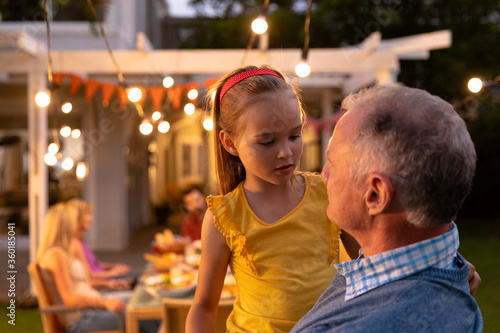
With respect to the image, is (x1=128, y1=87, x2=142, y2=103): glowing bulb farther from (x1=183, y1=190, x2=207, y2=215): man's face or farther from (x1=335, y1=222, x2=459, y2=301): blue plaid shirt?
(x1=335, y1=222, x2=459, y2=301): blue plaid shirt

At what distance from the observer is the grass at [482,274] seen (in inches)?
201

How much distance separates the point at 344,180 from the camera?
95cm

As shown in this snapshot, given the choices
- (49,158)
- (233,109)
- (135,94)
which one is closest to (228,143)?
(233,109)

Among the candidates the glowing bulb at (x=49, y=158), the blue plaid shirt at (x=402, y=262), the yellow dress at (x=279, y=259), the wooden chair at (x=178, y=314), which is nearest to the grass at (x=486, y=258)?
the wooden chair at (x=178, y=314)

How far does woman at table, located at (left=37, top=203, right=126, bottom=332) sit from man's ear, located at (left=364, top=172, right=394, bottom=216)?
9.87ft

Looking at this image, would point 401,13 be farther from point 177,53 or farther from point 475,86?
point 475,86

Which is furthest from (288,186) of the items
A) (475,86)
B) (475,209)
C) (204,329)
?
(475,209)

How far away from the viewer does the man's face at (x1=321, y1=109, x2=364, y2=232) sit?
94 cm

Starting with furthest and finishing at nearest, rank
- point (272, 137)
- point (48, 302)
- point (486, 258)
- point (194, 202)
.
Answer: point (486, 258) < point (194, 202) < point (48, 302) < point (272, 137)

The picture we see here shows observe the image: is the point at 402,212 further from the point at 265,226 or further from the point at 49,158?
the point at 49,158

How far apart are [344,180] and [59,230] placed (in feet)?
10.8

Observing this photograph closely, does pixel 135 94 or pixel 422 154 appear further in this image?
pixel 135 94

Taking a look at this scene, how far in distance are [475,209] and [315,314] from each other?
15208mm

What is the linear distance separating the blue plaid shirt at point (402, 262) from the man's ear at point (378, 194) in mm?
79
